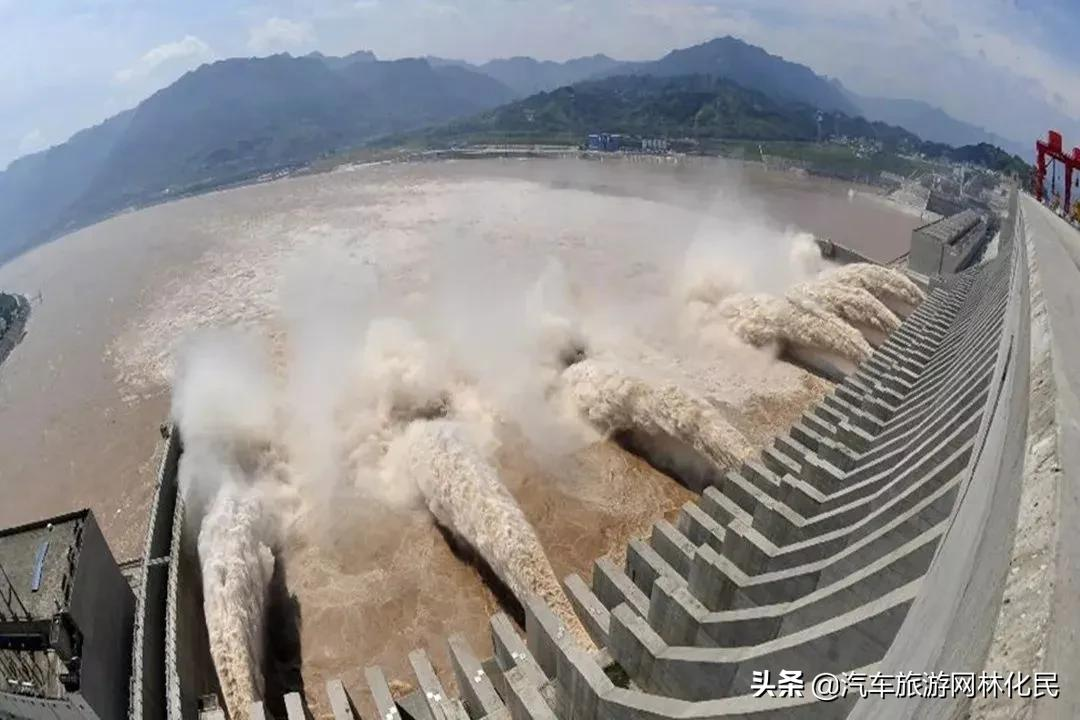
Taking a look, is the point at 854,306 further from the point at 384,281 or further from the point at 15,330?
the point at 15,330

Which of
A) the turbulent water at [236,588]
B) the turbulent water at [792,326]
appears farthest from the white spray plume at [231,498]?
the turbulent water at [792,326]

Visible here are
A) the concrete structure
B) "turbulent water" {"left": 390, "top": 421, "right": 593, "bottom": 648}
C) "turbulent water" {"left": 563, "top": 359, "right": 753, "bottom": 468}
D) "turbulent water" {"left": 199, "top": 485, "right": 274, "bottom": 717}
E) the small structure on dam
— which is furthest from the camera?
the concrete structure

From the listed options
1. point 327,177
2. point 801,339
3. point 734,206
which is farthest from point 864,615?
point 327,177

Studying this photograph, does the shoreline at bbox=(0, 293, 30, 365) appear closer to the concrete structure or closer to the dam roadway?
the dam roadway

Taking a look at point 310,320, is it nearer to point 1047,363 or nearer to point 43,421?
point 43,421

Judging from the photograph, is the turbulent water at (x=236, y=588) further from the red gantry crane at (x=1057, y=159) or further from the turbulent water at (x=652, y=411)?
the red gantry crane at (x=1057, y=159)

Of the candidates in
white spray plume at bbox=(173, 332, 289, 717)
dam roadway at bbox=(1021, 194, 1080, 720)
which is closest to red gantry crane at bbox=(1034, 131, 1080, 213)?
dam roadway at bbox=(1021, 194, 1080, 720)

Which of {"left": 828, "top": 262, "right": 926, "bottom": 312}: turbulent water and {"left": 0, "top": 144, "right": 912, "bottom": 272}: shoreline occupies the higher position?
{"left": 0, "top": 144, "right": 912, "bottom": 272}: shoreline
